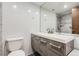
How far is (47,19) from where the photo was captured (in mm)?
2336

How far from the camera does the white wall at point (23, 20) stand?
5.61 feet

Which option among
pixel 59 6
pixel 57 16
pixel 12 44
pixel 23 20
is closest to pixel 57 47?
pixel 57 16

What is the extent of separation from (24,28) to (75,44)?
1.56m

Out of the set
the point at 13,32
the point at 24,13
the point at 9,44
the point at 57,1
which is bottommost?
the point at 9,44

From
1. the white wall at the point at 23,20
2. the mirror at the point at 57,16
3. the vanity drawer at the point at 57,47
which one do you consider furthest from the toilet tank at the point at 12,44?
the mirror at the point at 57,16

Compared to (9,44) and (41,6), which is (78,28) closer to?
(41,6)

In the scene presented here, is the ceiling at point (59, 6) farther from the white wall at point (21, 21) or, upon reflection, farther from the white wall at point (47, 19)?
the white wall at point (21, 21)

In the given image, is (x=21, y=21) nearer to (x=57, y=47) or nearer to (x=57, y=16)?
(x=57, y=16)

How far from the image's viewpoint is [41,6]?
2.48 metres

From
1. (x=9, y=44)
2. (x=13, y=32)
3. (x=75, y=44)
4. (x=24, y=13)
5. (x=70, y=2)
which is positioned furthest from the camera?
(x=24, y=13)

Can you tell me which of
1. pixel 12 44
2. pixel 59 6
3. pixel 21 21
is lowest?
pixel 12 44

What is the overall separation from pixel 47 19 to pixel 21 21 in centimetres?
95

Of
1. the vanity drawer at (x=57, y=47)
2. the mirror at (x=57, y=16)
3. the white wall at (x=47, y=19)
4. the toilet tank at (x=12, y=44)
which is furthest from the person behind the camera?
the white wall at (x=47, y=19)

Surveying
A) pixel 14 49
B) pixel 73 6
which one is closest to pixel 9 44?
pixel 14 49
